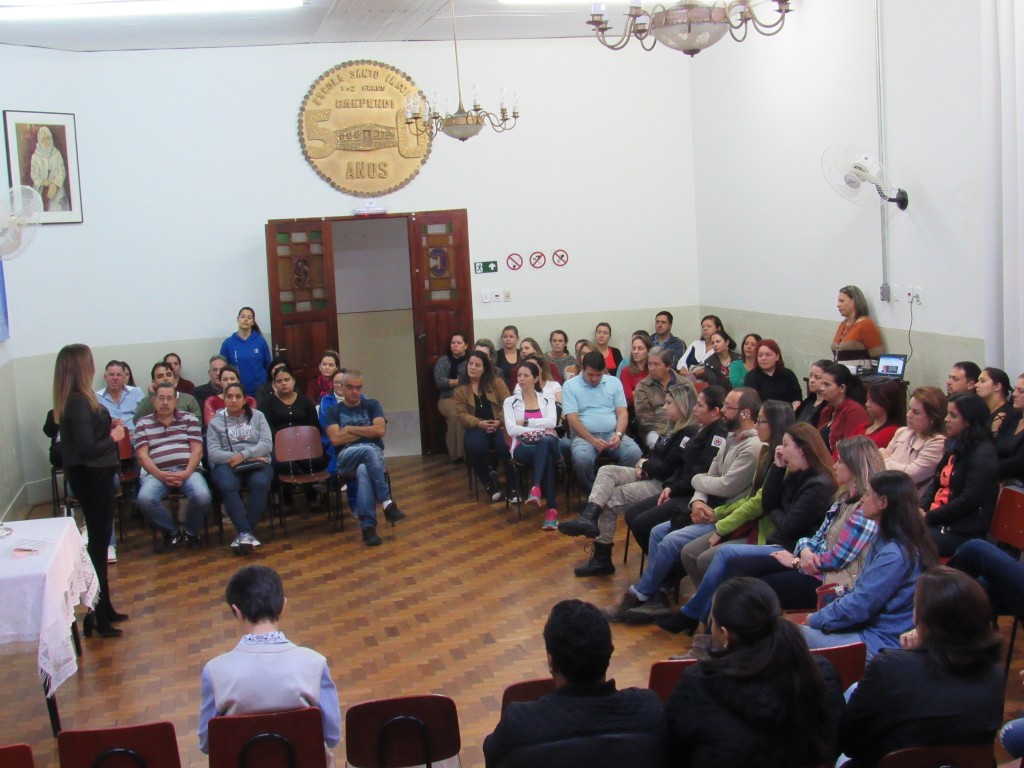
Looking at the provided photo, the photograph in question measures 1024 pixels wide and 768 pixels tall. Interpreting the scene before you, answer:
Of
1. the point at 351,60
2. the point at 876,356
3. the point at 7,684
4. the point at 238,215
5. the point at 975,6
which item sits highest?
the point at 351,60

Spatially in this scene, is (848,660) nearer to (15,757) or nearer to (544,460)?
(15,757)

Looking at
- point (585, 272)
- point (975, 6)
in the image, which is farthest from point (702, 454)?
point (585, 272)

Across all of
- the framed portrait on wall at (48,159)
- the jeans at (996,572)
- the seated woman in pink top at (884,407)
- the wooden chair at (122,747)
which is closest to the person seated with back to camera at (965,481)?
the jeans at (996,572)

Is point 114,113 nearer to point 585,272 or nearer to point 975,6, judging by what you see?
point 585,272

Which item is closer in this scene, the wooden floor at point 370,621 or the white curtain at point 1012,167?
the wooden floor at point 370,621

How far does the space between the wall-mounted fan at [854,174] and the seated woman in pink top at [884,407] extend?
Answer: 176cm

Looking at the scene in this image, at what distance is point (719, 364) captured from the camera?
9055 millimetres

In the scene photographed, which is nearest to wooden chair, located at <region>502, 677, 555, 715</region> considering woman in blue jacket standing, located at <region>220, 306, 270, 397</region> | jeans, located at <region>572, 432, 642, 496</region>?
jeans, located at <region>572, 432, 642, 496</region>

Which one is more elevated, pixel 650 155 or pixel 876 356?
pixel 650 155

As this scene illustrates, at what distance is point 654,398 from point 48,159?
18.6 feet

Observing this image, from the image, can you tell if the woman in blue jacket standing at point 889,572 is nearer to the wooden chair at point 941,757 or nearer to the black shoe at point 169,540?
the wooden chair at point 941,757

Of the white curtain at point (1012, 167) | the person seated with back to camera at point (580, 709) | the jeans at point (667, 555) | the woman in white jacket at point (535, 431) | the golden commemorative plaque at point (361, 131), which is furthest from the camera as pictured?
the golden commemorative plaque at point (361, 131)

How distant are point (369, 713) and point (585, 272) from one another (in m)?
8.06

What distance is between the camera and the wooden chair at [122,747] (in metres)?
2.89
